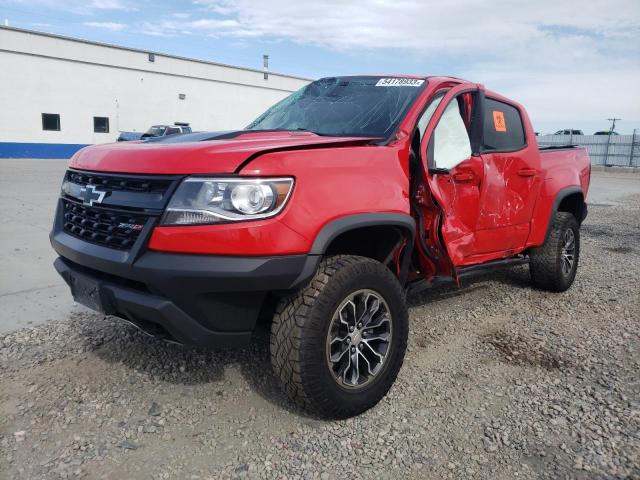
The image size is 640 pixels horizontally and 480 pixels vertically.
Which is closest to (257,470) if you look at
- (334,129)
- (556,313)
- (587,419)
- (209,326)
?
(209,326)

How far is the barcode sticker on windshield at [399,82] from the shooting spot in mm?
3768

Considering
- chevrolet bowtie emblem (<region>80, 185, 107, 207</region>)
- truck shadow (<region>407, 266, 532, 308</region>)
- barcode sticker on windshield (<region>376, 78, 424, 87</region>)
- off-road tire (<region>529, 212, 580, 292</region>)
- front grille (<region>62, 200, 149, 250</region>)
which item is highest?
barcode sticker on windshield (<region>376, 78, 424, 87</region>)

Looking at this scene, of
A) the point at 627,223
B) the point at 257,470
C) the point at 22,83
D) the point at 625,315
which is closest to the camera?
the point at 257,470

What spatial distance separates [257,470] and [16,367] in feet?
6.53

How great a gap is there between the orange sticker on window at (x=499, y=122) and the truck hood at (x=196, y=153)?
175cm

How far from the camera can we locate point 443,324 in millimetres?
4422

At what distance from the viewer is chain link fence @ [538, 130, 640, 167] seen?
29.0m

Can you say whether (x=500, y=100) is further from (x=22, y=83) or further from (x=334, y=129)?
(x=22, y=83)

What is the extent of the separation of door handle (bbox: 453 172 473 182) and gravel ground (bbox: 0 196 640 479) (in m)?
1.25

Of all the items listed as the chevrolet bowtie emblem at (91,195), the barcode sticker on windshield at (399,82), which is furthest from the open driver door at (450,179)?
the chevrolet bowtie emblem at (91,195)

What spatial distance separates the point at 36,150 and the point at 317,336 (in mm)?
31630

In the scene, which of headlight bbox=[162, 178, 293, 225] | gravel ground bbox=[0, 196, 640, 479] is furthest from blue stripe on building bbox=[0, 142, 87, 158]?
headlight bbox=[162, 178, 293, 225]

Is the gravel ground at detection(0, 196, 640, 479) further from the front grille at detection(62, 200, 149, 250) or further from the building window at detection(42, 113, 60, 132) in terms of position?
the building window at detection(42, 113, 60, 132)

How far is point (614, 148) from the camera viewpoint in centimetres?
2977
